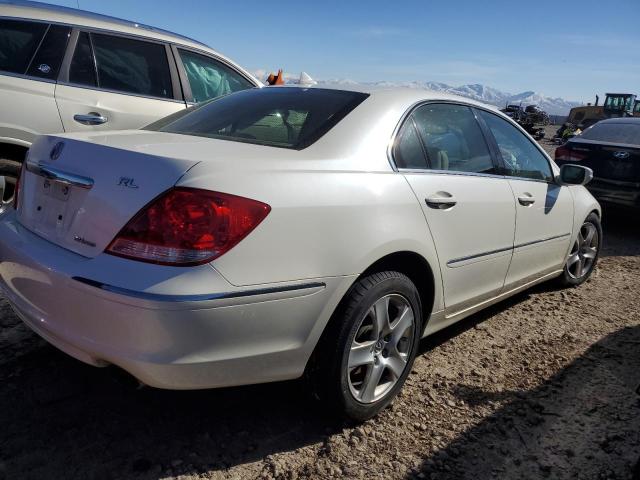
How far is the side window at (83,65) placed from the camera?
427 centimetres

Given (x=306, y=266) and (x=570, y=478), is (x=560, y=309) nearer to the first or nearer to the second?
(x=570, y=478)

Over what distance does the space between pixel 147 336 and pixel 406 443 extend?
1225 millimetres

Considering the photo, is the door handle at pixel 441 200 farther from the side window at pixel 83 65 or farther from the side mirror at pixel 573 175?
the side window at pixel 83 65

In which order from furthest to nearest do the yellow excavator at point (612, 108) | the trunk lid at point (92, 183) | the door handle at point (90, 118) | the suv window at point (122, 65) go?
the yellow excavator at point (612, 108) → the suv window at point (122, 65) → the door handle at point (90, 118) → the trunk lid at point (92, 183)

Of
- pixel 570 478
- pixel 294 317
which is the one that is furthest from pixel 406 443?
pixel 294 317

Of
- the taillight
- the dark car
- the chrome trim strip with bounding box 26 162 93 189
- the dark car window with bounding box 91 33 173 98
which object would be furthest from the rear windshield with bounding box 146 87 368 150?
the taillight

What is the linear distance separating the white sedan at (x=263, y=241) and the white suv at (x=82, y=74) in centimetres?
167

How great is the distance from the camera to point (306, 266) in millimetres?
2000

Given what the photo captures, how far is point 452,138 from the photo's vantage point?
3.03 m

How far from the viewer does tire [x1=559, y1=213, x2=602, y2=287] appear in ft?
14.6

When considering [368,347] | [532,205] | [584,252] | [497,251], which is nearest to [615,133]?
[584,252]

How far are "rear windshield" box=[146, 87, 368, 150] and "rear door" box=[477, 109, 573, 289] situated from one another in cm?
119

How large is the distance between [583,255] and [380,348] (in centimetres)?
296

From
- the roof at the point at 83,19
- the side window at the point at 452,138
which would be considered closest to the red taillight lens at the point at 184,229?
the side window at the point at 452,138
